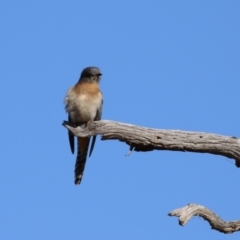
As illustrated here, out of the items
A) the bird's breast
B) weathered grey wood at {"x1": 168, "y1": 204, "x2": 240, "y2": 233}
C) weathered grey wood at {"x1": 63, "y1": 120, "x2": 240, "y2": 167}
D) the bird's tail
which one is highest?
the bird's breast

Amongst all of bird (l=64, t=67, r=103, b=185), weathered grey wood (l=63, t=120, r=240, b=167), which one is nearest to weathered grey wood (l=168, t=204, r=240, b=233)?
weathered grey wood (l=63, t=120, r=240, b=167)

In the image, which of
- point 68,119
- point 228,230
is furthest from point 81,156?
point 228,230

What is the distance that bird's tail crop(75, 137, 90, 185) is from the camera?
11.0 meters

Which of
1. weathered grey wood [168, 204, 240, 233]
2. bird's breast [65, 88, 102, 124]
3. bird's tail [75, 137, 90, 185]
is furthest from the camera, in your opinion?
bird's tail [75, 137, 90, 185]

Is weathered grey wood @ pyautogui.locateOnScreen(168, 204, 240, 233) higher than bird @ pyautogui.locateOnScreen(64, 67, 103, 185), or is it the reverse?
bird @ pyautogui.locateOnScreen(64, 67, 103, 185)

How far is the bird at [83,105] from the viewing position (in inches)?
419

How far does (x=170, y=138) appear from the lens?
8.17 metres

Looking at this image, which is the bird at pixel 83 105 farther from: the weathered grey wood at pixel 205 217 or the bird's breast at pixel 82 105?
the weathered grey wood at pixel 205 217

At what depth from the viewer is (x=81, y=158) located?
1121 cm

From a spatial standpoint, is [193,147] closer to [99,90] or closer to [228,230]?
[228,230]

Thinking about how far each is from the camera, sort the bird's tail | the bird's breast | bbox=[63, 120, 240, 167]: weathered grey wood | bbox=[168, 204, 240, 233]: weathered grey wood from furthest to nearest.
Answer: the bird's tail, the bird's breast, bbox=[63, 120, 240, 167]: weathered grey wood, bbox=[168, 204, 240, 233]: weathered grey wood

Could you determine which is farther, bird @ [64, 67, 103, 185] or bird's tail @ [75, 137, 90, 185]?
bird's tail @ [75, 137, 90, 185]

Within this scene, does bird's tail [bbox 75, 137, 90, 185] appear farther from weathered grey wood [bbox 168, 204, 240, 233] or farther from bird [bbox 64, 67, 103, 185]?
weathered grey wood [bbox 168, 204, 240, 233]

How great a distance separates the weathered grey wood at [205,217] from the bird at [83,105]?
11.0 ft
